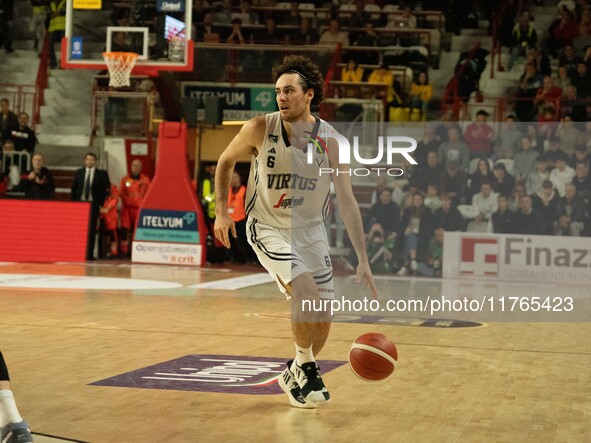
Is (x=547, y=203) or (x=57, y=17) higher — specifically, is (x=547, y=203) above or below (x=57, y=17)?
below

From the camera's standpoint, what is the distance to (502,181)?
15.1 metres

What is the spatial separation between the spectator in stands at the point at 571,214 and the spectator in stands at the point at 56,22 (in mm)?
13365

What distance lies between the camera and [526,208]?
1540 centimetres

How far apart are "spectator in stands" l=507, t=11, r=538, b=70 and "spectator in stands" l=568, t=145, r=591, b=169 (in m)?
8.28

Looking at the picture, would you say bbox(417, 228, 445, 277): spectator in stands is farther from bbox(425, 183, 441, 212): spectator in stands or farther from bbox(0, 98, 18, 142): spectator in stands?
bbox(0, 98, 18, 142): spectator in stands

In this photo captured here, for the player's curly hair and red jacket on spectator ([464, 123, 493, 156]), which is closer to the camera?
the player's curly hair

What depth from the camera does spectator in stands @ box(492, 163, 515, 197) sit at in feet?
49.3

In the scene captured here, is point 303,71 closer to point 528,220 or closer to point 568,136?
point 528,220

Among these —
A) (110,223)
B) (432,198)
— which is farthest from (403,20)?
(432,198)

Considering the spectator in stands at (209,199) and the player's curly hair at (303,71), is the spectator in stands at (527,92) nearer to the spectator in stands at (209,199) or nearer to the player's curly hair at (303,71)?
the spectator in stands at (209,199)

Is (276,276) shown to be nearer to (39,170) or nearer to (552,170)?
(552,170)

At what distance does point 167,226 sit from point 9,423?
13.5m

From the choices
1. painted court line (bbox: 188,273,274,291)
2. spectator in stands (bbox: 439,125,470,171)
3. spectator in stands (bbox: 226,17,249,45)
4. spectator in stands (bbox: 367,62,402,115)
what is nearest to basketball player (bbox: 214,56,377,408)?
painted court line (bbox: 188,273,274,291)

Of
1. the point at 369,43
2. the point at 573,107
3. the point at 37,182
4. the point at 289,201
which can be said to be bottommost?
the point at 37,182
